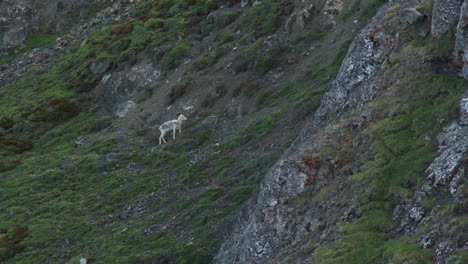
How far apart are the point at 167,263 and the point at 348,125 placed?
38.6 ft

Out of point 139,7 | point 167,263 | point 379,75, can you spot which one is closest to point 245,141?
point 167,263

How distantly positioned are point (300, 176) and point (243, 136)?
54.7 feet

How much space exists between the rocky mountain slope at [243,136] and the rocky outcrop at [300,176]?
0.08m

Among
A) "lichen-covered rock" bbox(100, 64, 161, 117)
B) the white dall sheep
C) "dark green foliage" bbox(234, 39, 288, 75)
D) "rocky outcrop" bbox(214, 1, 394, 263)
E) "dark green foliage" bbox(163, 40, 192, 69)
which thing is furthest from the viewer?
"dark green foliage" bbox(163, 40, 192, 69)

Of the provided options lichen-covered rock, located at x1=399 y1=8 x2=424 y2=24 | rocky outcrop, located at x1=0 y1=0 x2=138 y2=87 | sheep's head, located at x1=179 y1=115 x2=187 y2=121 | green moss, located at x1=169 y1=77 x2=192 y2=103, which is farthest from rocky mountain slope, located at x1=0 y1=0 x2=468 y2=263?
sheep's head, located at x1=179 y1=115 x2=187 y2=121

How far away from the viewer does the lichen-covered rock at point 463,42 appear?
24.6m

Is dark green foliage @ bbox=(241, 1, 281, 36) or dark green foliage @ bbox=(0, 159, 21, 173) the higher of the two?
dark green foliage @ bbox=(241, 1, 281, 36)

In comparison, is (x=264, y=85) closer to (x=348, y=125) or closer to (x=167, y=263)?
(x=167, y=263)

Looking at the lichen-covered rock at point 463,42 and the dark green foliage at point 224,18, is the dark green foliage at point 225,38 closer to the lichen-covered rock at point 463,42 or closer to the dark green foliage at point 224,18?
the dark green foliage at point 224,18

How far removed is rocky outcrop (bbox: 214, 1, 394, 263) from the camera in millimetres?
25141

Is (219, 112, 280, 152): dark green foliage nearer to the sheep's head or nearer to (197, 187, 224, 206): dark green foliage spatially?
(197, 187, 224, 206): dark green foliage

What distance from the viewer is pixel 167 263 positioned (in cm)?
3309

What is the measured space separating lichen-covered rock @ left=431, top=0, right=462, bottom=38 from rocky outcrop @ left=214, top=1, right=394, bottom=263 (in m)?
2.53

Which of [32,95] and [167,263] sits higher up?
[167,263]
